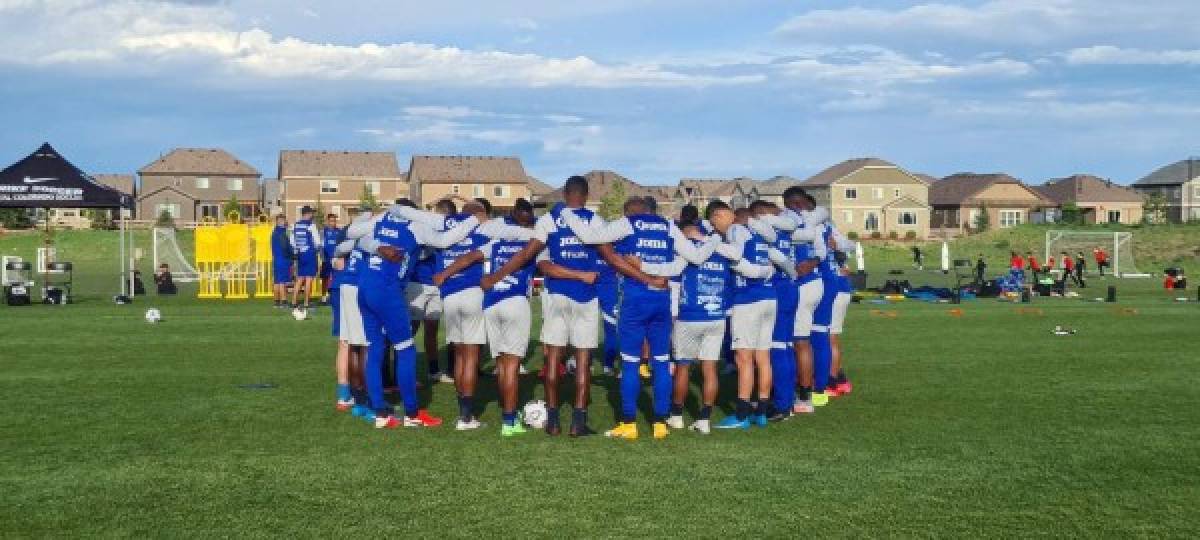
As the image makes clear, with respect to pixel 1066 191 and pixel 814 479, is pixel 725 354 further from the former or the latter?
pixel 1066 191

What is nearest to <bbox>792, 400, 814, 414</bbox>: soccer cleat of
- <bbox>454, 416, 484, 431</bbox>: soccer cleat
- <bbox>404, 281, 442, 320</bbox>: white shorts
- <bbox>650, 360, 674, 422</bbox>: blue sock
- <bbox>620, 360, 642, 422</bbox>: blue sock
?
<bbox>650, 360, 674, 422</bbox>: blue sock

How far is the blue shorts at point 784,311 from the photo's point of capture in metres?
10.9

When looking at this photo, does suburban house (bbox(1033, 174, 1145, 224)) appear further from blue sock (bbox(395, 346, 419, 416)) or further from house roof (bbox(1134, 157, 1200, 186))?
blue sock (bbox(395, 346, 419, 416))

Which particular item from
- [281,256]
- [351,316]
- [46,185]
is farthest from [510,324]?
[46,185]

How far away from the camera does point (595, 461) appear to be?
8.68 metres

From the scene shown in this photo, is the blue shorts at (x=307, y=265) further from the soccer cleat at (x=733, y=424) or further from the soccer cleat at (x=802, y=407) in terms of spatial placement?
the soccer cleat at (x=733, y=424)

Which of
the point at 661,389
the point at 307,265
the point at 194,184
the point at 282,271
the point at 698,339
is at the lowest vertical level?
the point at 661,389

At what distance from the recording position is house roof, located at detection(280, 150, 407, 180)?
101 meters

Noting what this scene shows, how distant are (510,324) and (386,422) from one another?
1.60 meters

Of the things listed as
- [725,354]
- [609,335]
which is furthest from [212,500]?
[725,354]

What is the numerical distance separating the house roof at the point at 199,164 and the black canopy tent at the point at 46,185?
8189 centimetres

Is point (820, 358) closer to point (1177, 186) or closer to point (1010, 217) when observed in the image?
point (1010, 217)

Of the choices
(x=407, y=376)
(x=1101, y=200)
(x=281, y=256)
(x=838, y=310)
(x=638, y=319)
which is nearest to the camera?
(x=638, y=319)

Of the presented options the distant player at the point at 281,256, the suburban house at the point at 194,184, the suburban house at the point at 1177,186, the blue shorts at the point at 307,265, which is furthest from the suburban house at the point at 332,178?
the suburban house at the point at 1177,186
